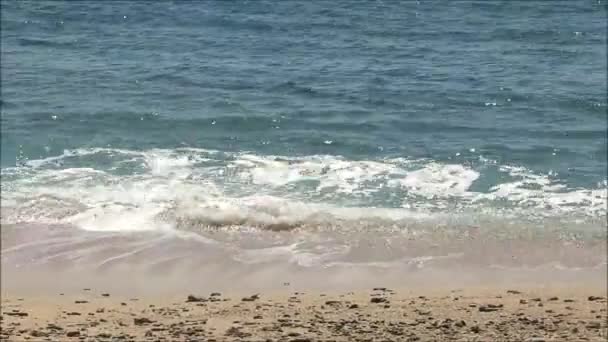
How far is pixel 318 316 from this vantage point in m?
9.53

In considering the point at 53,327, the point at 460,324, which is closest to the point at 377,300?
the point at 460,324

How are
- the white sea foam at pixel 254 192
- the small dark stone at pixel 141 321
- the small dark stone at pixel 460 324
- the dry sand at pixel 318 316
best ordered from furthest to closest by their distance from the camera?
the white sea foam at pixel 254 192, the small dark stone at pixel 141 321, the small dark stone at pixel 460 324, the dry sand at pixel 318 316

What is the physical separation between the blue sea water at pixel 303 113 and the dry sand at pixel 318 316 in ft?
8.07

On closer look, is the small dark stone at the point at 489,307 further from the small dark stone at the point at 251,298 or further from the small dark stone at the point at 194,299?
the small dark stone at the point at 194,299

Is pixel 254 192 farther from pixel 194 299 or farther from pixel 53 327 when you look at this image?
pixel 53 327

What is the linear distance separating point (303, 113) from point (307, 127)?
891 millimetres

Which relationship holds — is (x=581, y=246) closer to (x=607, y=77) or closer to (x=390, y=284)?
(x=390, y=284)

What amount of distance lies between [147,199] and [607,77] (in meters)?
10.4

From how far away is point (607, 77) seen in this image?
66.9 ft

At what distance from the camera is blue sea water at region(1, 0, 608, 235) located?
45.3 ft

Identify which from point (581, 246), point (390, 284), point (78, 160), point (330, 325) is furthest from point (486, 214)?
point (78, 160)

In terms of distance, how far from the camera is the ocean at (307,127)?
12898mm

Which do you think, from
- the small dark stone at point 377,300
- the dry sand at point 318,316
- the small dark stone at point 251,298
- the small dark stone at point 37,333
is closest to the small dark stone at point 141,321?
the dry sand at point 318,316

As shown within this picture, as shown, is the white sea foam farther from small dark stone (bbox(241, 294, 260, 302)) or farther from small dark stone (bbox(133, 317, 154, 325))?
small dark stone (bbox(133, 317, 154, 325))
